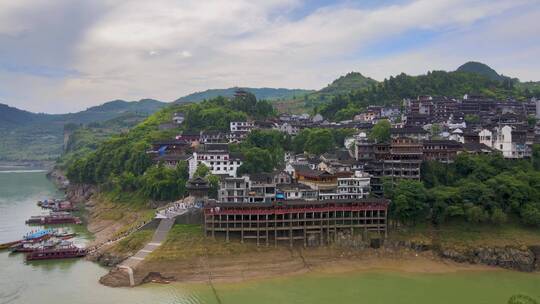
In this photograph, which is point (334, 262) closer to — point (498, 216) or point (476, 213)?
point (476, 213)

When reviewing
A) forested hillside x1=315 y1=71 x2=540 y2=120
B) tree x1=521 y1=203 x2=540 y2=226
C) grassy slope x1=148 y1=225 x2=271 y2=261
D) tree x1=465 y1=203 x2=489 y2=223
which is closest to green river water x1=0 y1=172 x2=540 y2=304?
grassy slope x1=148 y1=225 x2=271 y2=261

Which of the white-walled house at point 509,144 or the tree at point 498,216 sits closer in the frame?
the tree at point 498,216

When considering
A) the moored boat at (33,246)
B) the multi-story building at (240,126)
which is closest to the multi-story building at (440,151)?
the multi-story building at (240,126)

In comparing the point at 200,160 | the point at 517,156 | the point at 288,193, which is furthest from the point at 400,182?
the point at 200,160

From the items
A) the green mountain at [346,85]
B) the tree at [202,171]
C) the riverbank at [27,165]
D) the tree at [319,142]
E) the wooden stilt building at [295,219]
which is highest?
the green mountain at [346,85]

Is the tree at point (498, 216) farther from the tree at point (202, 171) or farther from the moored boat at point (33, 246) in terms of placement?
the moored boat at point (33, 246)

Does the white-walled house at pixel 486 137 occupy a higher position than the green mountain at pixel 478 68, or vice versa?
the green mountain at pixel 478 68

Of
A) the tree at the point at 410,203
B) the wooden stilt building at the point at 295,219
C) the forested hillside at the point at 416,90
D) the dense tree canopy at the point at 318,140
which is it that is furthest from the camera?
the forested hillside at the point at 416,90

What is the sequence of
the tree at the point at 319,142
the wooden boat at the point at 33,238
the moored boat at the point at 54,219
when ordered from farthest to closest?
1. the tree at the point at 319,142
2. the moored boat at the point at 54,219
3. the wooden boat at the point at 33,238
